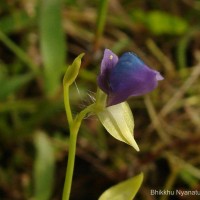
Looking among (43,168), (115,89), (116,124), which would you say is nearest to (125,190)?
(116,124)

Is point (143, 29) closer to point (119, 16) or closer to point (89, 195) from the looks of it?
point (119, 16)

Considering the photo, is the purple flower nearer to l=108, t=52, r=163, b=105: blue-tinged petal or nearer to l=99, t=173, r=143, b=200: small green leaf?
l=108, t=52, r=163, b=105: blue-tinged petal

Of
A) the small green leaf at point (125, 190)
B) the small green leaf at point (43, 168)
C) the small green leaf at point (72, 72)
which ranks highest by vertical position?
the small green leaf at point (72, 72)

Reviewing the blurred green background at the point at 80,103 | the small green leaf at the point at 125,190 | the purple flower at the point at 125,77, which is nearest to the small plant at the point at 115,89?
the purple flower at the point at 125,77

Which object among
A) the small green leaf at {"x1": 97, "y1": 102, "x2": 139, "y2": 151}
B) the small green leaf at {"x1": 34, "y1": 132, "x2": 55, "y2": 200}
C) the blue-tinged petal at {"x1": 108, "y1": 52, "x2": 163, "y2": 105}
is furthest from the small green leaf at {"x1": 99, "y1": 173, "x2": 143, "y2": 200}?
the small green leaf at {"x1": 34, "y1": 132, "x2": 55, "y2": 200}

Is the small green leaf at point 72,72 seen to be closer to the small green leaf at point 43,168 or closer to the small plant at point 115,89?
the small plant at point 115,89

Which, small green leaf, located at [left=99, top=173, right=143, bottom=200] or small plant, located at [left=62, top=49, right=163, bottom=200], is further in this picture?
small green leaf, located at [left=99, top=173, right=143, bottom=200]

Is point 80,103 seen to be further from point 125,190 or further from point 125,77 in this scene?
point 125,77
